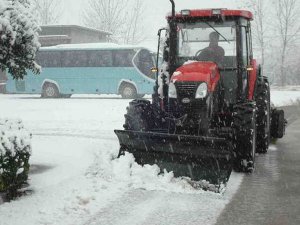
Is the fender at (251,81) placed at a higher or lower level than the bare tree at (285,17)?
lower

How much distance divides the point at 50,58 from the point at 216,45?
19420 mm

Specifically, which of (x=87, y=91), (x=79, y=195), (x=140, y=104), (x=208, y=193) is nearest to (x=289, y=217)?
(x=208, y=193)

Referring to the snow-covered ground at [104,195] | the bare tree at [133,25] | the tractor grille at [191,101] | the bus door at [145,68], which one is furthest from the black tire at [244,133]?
the bare tree at [133,25]

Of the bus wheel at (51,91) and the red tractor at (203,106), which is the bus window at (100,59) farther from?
the red tractor at (203,106)

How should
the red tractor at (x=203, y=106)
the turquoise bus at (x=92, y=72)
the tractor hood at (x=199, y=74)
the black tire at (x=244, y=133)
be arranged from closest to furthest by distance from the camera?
the red tractor at (x=203, y=106) < the black tire at (x=244, y=133) < the tractor hood at (x=199, y=74) < the turquoise bus at (x=92, y=72)

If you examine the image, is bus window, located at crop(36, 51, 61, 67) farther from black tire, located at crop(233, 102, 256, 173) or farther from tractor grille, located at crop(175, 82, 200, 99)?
black tire, located at crop(233, 102, 256, 173)

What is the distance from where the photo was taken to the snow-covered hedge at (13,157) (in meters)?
5.29

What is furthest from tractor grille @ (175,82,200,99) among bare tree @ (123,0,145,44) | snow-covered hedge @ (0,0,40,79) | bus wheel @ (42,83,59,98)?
bare tree @ (123,0,145,44)

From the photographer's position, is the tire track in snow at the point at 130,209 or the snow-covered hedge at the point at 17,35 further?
the snow-covered hedge at the point at 17,35

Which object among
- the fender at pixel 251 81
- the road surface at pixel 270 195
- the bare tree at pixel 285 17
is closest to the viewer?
the road surface at pixel 270 195

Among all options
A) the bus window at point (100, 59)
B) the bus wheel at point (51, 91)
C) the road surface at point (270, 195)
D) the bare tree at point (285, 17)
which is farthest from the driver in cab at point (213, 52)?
the bare tree at point (285, 17)

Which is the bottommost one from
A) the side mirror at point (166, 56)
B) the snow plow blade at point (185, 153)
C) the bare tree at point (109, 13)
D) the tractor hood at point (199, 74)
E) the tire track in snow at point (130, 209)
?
the tire track in snow at point (130, 209)

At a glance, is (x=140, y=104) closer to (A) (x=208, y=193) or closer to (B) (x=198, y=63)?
(B) (x=198, y=63)

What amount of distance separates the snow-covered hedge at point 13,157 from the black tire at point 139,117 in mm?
2143
